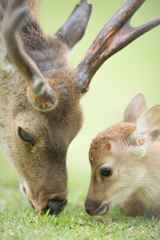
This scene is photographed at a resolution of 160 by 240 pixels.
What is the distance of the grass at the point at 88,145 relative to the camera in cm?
285

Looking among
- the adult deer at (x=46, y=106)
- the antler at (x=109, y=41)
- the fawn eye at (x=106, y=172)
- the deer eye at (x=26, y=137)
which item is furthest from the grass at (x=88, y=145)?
the antler at (x=109, y=41)

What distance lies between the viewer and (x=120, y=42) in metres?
3.36

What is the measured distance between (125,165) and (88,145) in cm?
428

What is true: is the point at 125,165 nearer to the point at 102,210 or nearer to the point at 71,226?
the point at 102,210

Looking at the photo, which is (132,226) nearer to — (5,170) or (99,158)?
(99,158)

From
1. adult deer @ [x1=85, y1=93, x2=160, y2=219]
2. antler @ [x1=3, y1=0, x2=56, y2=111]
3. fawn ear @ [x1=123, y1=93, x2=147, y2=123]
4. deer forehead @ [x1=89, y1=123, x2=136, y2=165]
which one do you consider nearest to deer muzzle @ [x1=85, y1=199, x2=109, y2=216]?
adult deer @ [x1=85, y1=93, x2=160, y2=219]

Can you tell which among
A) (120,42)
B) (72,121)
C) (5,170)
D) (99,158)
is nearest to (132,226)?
(99,158)

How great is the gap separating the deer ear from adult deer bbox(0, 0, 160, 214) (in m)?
0.52

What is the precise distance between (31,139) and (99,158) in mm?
714

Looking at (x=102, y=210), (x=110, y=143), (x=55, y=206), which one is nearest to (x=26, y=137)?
(x=55, y=206)

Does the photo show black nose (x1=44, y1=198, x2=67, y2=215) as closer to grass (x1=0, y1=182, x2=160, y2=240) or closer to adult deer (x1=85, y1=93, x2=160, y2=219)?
grass (x1=0, y1=182, x2=160, y2=240)

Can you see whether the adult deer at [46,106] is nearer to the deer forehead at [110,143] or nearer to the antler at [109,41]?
the antler at [109,41]

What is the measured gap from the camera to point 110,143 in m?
3.29

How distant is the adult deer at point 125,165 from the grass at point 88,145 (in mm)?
234
